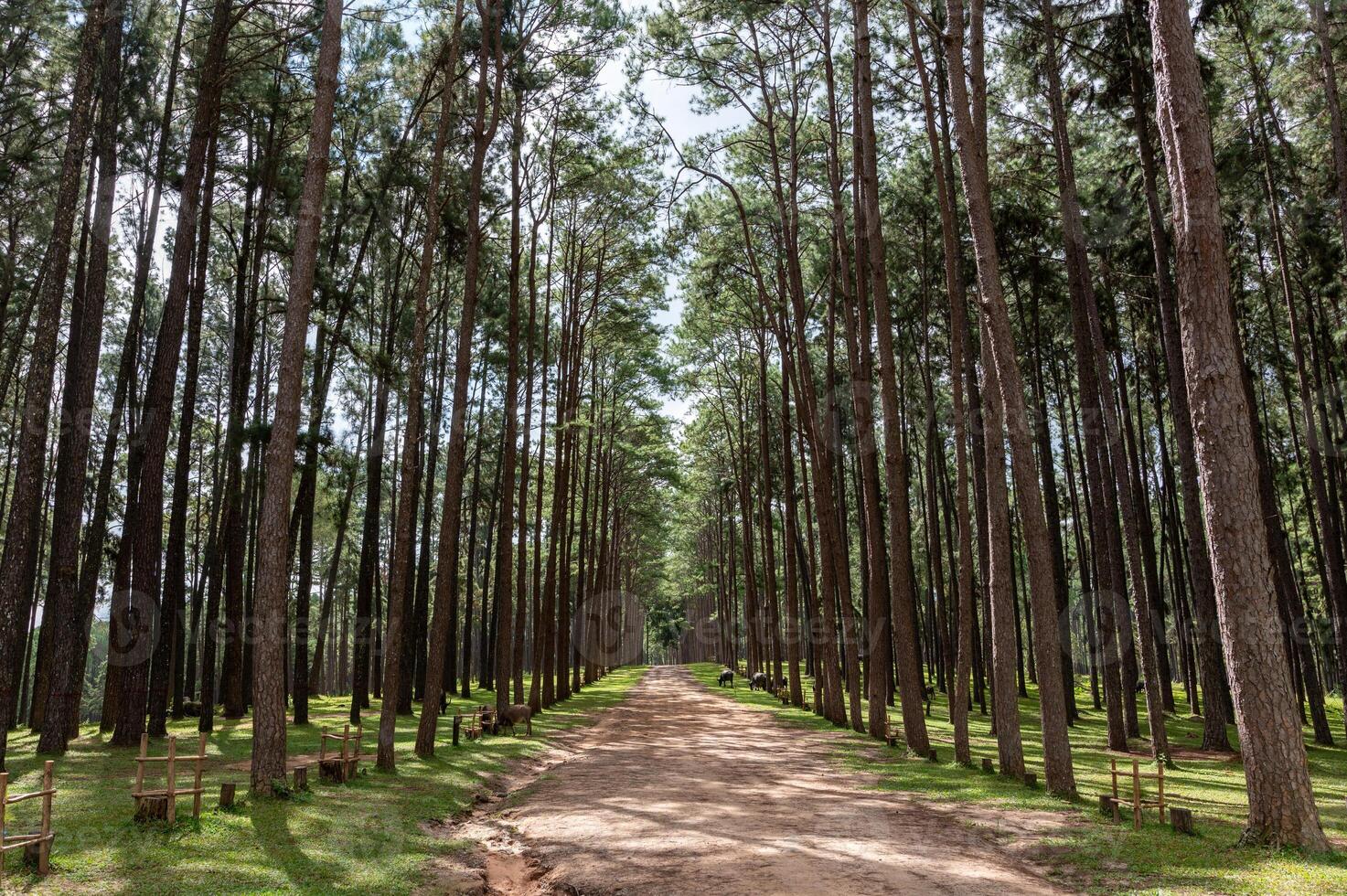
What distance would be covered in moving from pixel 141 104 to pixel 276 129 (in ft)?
10.2

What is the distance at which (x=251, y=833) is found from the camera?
7.95 metres

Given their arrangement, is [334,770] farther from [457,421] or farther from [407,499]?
[457,421]

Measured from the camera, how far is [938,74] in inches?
611

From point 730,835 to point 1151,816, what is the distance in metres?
→ 4.83

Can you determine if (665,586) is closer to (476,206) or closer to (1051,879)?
(476,206)

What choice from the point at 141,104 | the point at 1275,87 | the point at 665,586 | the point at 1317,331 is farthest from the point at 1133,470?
the point at 665,586

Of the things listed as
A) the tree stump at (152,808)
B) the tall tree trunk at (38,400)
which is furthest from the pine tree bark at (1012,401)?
the tall tree trunk at (38,400)

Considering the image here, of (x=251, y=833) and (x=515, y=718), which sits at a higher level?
(x=251, y=833)

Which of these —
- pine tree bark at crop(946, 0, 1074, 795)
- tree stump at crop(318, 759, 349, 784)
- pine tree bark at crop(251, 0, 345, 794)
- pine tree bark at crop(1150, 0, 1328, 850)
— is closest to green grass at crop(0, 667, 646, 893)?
tree stump at crop(318, 759, 349, 784)

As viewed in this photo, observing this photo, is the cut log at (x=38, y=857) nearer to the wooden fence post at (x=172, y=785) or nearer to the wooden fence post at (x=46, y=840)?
the wooden fence post at (x=46, y=840)

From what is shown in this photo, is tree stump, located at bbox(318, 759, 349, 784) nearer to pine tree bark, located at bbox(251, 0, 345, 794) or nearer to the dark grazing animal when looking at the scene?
pine tree bark, located at bbox(251, 0, 345, 794)

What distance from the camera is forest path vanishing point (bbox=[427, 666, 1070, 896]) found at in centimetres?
666

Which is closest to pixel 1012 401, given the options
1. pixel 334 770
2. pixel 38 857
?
pixel 334 770

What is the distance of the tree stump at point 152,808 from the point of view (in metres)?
8.03
